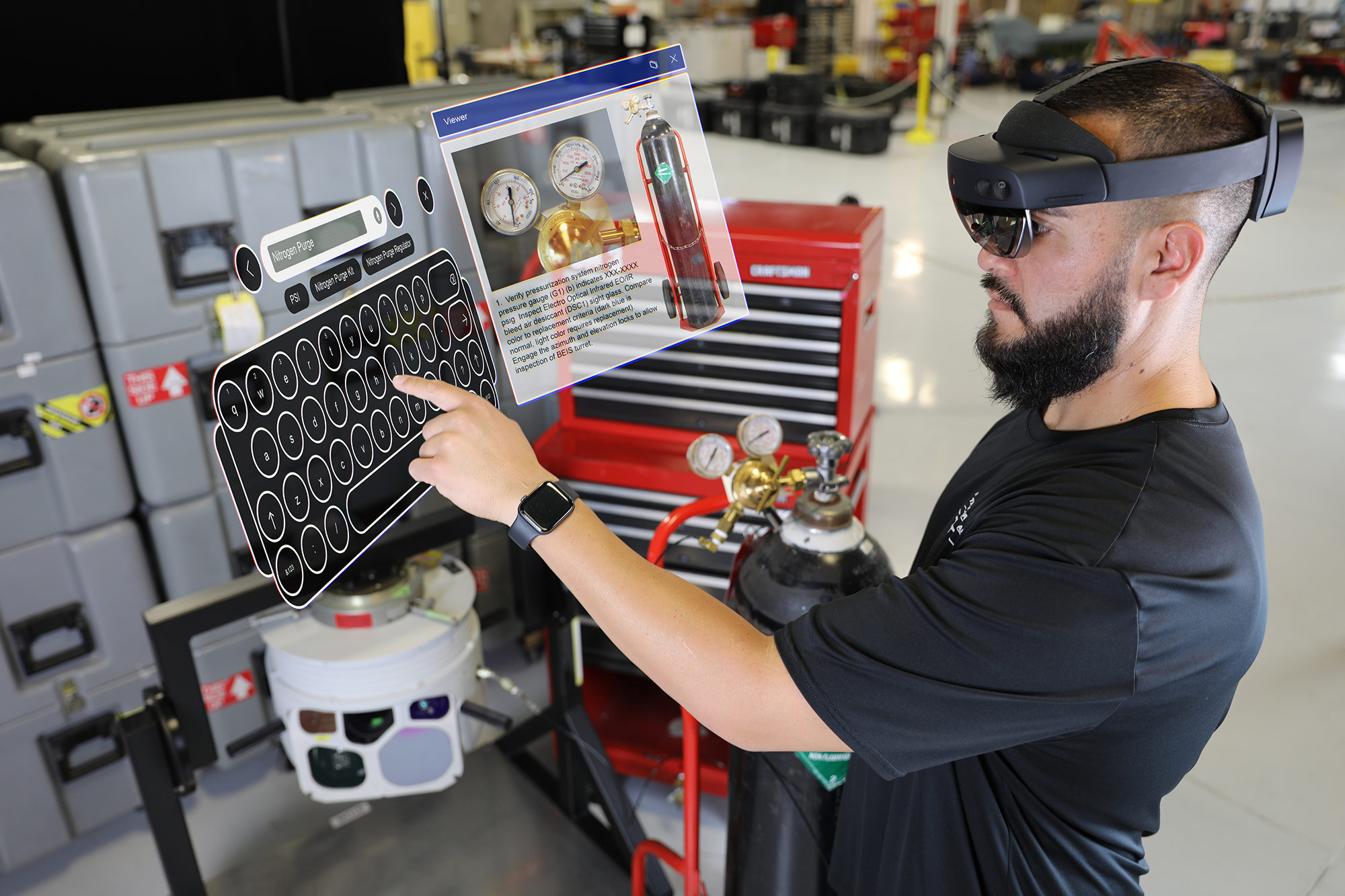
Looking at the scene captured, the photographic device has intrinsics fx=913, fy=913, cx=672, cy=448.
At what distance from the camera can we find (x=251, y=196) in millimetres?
1872

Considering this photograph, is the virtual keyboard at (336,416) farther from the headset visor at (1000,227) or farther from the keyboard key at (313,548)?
the headset visor at (1000,227)

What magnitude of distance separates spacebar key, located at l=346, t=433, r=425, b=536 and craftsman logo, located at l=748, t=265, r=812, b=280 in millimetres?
1040

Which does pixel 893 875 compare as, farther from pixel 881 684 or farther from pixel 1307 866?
pixel 1307 866

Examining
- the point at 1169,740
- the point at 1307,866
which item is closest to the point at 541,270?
the point at 1169,740

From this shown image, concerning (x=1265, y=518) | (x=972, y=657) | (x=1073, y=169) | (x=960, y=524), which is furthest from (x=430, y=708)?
(x=1265, y=518)

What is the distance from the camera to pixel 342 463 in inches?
38.7

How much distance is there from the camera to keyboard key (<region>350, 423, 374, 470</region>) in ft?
3.23

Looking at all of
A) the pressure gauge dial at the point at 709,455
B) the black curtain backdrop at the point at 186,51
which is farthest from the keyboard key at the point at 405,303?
the black curtain backdrop at the point at 186,51

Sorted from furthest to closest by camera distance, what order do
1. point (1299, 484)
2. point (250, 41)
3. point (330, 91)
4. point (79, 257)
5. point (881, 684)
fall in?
point (1299, 484), point (330, 91), point (250, 41), point (79, 257), point (881, 684)

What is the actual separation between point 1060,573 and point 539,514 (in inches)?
19.9

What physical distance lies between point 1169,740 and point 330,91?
132 inches

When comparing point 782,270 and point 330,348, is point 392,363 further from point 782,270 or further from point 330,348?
point 782,270

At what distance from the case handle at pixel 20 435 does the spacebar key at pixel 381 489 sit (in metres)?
1.18

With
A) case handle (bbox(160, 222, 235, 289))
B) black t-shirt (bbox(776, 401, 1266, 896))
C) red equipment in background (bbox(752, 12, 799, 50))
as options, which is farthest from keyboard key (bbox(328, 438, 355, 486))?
red equipment in background (bbox(752, 12, 799, 50))
